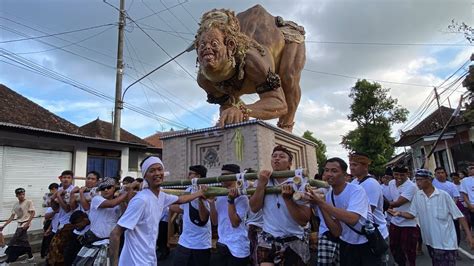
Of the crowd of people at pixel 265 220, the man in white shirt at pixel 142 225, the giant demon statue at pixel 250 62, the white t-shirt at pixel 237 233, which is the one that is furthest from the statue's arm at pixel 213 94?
the man in white shirt at pixel 142 225

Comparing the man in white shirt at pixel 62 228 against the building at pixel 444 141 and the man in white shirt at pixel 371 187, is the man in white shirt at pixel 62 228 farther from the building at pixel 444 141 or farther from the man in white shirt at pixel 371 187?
the building at pixel 444 141

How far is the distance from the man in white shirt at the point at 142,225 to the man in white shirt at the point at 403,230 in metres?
3.91

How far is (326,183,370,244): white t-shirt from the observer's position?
9.46 ft

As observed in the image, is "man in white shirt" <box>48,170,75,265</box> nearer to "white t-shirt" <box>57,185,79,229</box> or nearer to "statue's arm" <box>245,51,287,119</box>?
"white t-shirt" <box>57,185,79,229</box>

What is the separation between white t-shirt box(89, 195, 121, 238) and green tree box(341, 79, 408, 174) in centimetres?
1837

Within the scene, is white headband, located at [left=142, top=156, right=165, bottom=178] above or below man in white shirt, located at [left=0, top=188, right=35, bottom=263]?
above

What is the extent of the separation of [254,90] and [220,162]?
155 cm

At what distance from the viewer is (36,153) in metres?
12.3

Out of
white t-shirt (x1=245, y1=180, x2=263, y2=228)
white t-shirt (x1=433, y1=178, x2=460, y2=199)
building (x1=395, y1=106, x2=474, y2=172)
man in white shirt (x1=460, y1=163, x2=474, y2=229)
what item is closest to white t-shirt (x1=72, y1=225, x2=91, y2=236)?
white t-shirt (x1=245, y1=180, x2=263, y2=228)

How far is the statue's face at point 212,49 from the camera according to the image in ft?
15.6

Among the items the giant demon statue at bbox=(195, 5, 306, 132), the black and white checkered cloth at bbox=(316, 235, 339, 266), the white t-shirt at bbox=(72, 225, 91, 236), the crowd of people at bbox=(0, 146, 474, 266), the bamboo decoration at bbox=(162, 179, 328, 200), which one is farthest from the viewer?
the giant demon statue at bbox=(195, 5, 306, 132)

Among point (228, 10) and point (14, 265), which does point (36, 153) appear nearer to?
point (14, 265)

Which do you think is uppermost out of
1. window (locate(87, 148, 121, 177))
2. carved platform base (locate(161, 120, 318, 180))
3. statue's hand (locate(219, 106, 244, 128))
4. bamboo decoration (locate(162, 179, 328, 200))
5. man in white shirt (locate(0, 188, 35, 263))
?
window (locate(87, 148, 121, 177))

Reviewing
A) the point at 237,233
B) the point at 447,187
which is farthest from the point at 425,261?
the point at 237,233
